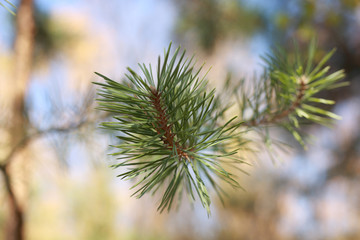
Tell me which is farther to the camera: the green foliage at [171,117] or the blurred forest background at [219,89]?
the blurred forest background at [219,89]

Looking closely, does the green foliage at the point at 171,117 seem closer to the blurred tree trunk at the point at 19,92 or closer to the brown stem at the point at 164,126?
the brown stem at the point at 164,126

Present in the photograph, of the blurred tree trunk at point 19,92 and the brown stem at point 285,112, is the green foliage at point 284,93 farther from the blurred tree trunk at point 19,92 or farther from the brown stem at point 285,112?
the blurred tree trunk at point 19,92

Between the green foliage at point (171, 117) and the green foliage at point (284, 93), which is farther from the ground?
the green foliage at point (284, 93)

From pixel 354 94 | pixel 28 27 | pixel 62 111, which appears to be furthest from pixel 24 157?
pixel 354 94

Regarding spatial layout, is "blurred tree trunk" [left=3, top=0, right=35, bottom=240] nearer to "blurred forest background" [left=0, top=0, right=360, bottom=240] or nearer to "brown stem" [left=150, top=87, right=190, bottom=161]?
"blurred forest background" [left=0, top=0, right=360, bottom=240]

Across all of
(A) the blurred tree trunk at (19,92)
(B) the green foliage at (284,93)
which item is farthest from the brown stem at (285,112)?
(A) the blurred tree trunk at (19,92)
